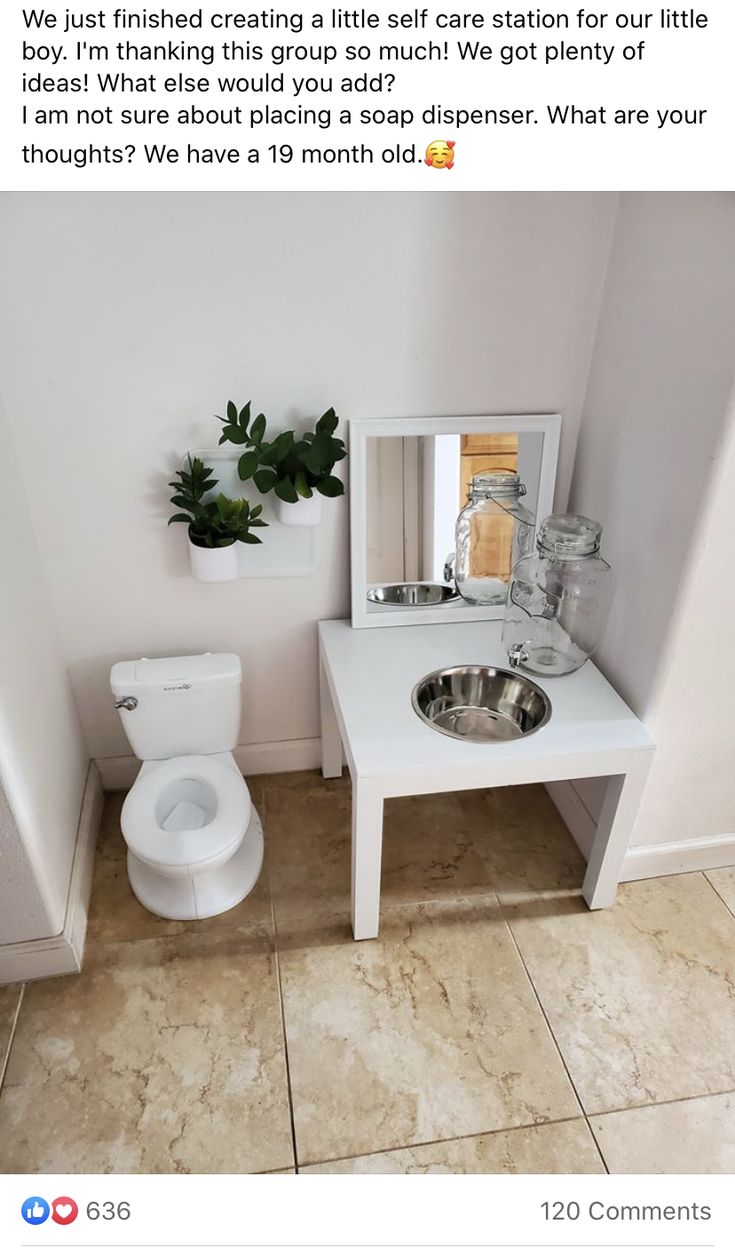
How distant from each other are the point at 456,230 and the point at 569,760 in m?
1.18

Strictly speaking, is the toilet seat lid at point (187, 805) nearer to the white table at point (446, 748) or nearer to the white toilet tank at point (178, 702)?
the white toilet tank at point (178, 702)

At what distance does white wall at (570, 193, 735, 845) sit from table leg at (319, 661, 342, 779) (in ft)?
2.41

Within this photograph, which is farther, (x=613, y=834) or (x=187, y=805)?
(x=187, y=805)

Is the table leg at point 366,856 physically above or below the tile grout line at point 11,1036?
above

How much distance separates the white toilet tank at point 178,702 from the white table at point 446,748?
0.94 ft

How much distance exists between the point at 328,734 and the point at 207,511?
2.55 feet

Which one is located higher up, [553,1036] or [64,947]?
[64,947]

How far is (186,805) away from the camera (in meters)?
1.92

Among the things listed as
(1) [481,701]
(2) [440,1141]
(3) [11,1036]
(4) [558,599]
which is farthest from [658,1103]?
(3) [11,1036]

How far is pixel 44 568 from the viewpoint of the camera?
183 centimetres

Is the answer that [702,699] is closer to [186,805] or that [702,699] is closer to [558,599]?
[558,599]

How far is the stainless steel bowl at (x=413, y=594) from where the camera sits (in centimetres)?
198

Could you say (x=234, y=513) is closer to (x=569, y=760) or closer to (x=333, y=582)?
(x=333, y=582)
